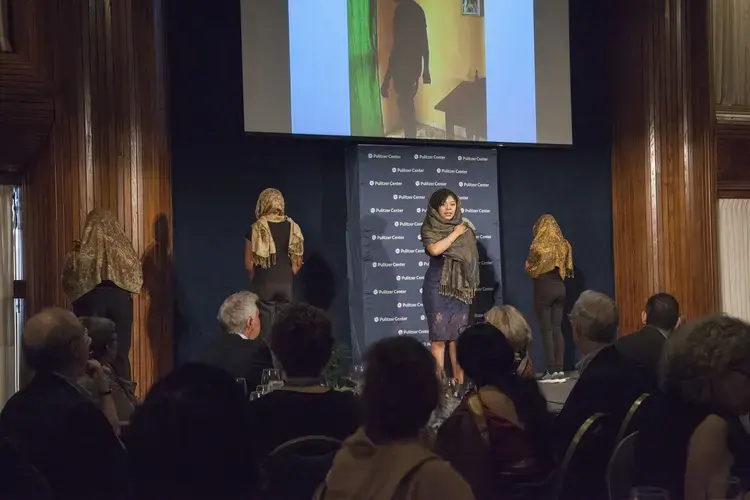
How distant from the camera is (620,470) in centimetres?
239

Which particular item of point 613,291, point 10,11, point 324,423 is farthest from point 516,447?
point 613,291

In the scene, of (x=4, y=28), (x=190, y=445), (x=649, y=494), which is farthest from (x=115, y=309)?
(x=649, y=494)

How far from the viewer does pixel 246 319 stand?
432 centimetres

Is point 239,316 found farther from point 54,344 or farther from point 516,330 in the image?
point 54,344

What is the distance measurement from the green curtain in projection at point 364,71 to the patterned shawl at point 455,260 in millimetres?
1256

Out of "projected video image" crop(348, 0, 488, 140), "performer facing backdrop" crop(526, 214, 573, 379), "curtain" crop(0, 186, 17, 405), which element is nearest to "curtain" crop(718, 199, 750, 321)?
"performer facing backdrop" crop(526, 214, 573, 379)

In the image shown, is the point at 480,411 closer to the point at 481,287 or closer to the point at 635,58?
the point at 481,287

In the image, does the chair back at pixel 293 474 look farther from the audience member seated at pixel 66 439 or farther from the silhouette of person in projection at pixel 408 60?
the silhouette of person in projection at pixel 408 60

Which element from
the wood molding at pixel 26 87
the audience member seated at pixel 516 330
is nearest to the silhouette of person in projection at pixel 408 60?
the wood molding at pixel 26 87

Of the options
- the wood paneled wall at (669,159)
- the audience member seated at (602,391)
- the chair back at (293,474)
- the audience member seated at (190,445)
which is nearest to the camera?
the audience member seated at (190,445)

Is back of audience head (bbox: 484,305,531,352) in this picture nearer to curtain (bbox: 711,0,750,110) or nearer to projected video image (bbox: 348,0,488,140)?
projected video image (bbox: 348,0,488,140)

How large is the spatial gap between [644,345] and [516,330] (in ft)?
3.23

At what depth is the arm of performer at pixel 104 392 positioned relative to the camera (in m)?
2.99

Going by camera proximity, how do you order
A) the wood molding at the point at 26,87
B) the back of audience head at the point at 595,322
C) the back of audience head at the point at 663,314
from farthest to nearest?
1. the wood molding at the point at 26,87
2. the back of audience head at the point at 663,314
3. the back of audience head at the point at 595,322
